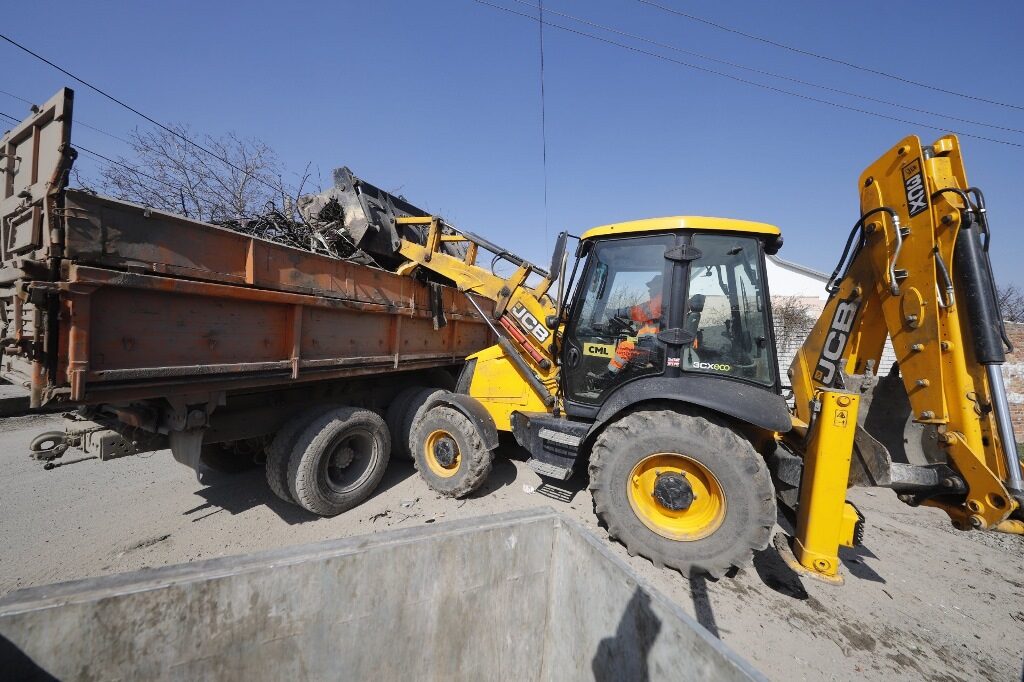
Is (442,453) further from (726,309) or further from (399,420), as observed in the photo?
(726,309)

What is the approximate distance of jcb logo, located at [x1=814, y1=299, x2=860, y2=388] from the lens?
9.68ft

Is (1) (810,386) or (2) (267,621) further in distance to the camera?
(1) (810,386)

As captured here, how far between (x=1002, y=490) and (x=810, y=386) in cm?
116

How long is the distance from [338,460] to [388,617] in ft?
7.80

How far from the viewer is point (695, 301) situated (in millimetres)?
3133

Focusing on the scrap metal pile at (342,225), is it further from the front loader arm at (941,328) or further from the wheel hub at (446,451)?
the front loader arm at (941,328)

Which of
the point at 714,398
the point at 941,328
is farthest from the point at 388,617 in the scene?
the point at 941,328

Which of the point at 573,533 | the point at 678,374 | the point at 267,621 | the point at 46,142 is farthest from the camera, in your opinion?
the point at 678,374

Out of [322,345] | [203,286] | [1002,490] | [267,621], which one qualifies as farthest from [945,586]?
[203,286]

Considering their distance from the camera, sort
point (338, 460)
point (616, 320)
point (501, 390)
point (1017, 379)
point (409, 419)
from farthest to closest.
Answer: point (1017, 379) < point (409, 419) < point (501, 390) < point (338, 460) < point (616, 320)

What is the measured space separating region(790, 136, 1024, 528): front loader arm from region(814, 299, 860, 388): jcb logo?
0.14 metres

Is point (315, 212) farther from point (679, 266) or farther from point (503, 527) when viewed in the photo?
point (503, 527)

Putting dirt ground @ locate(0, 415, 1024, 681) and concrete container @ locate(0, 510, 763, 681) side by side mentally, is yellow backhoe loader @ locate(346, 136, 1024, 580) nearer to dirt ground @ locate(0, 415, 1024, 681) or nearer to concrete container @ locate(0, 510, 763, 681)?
dirt ground @ locate(0, 415, 1024, 681)

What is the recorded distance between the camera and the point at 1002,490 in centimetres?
214
